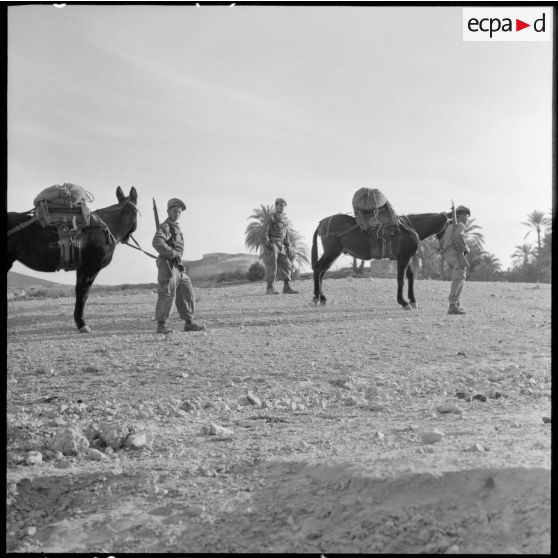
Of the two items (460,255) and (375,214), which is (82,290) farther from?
(460,255)

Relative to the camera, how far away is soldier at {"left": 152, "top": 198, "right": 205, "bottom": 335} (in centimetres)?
895

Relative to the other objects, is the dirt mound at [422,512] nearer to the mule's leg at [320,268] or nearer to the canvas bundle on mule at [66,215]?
the canvas bundle on mule at [66,215]

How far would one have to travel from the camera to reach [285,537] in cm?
307

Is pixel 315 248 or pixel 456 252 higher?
pixel 315 248

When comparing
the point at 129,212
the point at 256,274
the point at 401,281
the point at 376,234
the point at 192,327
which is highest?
the point at 129,212

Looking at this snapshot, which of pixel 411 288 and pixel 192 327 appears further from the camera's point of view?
pixel 411 288

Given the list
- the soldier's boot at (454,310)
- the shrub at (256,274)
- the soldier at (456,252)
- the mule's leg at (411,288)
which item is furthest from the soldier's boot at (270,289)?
the shrub at (256,274)

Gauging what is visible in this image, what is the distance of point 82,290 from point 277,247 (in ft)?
20.8

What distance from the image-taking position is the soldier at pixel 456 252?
1148 centimetres

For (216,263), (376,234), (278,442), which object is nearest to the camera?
(278,442)

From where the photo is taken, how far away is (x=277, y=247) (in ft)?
48.5

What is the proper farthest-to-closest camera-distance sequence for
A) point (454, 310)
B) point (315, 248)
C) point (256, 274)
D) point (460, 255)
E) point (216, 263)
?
point (216, 263) < point (256, 274) < point (315, 248) < point (460, 255) < point (454, 310)

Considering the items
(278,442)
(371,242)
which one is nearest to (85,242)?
(371,242)

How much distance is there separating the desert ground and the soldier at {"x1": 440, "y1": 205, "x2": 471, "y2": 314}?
2.15m
